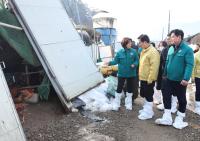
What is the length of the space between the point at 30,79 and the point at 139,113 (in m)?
2.95

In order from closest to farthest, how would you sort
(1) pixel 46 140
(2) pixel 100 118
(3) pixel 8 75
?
(1) pixel 46 140 < (2) pixel 100 118 < (3) pixel 8 75

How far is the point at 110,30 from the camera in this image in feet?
66.2

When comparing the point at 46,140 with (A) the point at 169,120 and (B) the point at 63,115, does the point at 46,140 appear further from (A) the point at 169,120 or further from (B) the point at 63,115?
(A) the point at 169,120

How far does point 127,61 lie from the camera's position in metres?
7.31

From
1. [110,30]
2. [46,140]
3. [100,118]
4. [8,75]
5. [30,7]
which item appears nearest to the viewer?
[46,140]

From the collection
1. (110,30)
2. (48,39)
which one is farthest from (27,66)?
(110,30)

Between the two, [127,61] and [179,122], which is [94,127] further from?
[127,61]

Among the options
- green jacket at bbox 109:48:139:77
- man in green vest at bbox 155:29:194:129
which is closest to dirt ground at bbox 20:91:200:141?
man in green vest at bbox 155:29:194:129

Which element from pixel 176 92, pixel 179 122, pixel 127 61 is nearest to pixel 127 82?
pixel 127 61

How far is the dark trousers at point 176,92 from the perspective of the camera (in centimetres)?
612

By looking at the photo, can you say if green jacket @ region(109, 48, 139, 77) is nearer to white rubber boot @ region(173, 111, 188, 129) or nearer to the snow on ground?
the snow on ground

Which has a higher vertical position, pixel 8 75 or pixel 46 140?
pixel 8 75

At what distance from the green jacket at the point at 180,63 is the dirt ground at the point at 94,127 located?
43.6 inches

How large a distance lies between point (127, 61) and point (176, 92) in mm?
1572
